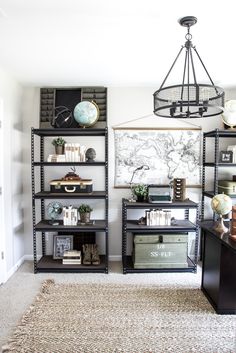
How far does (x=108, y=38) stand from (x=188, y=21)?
2.22 ft

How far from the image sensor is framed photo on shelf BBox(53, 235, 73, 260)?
3464 millimetres

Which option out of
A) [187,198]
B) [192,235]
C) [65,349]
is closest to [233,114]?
[187,198]

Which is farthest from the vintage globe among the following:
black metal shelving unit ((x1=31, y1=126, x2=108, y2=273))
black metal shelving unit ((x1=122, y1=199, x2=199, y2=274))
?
black metal shelving unit ((x1=122, y1=199, x2=199, y2=274))

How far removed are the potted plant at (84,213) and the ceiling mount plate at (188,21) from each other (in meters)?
2.24

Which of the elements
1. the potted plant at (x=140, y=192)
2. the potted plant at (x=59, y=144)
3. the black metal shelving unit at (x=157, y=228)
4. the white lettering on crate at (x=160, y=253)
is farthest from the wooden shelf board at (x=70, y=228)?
the potted plant at (x=59, y=144)

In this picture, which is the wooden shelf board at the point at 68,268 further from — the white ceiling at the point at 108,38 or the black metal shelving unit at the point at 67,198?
the white ceiling at the point at 108,38

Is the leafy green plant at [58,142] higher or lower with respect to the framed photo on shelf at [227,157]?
higher

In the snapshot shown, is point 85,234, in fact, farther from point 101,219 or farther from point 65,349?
point 65,349

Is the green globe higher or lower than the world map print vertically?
lower

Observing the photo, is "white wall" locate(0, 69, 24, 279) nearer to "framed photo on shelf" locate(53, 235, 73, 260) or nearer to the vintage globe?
"framed photo on shelf" locate(53, 235, 73, 260)

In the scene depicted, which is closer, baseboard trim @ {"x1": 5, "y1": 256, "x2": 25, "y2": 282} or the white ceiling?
the white ceiling

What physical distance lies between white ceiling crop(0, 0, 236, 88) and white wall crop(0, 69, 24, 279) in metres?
0.25

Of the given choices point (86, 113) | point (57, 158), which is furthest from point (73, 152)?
point (86, 113)

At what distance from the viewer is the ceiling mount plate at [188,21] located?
1771 millimetres
